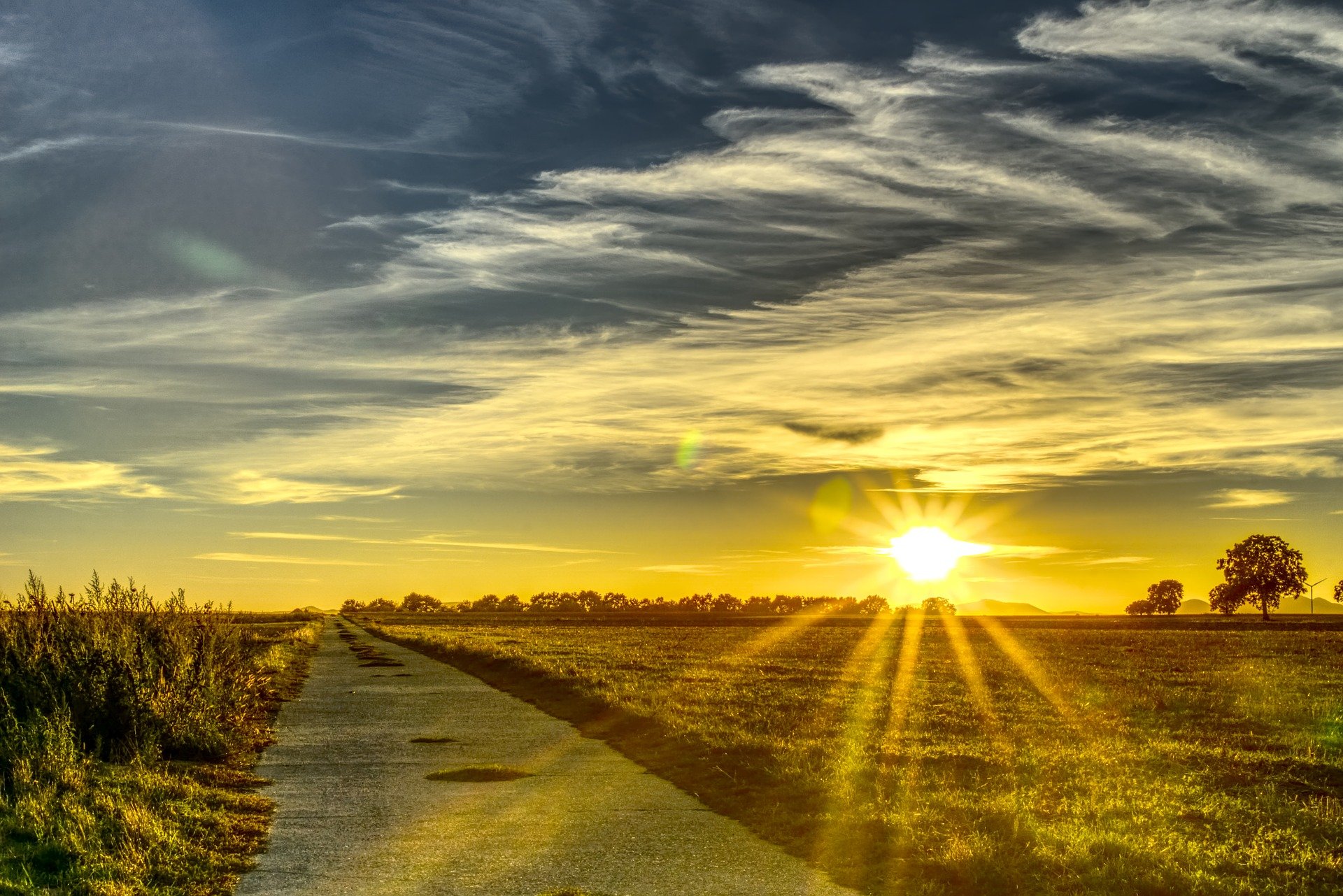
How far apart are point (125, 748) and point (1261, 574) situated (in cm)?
16956

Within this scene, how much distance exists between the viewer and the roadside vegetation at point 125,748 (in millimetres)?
9430

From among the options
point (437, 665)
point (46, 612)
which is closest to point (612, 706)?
point (46, 612)

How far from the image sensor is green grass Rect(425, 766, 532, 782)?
14.2 m

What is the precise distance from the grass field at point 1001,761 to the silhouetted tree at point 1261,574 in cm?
13331

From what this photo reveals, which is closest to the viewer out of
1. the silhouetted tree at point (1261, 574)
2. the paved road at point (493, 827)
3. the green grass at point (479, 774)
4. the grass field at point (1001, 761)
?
the paved road at point (493, 827)

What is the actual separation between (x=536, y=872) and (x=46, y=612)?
1172 cm

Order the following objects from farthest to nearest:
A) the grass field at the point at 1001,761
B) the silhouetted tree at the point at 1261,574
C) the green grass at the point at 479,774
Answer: the silhouetted tree at the point at 1261,574 → the green grass at the point at 479,774 → the grass field at the point at 1001,761

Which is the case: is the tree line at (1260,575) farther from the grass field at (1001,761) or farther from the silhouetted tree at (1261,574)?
the grass field at (1001,761)

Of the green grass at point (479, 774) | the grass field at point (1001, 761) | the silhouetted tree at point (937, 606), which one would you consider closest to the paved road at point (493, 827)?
the green grass at point (479, 774)

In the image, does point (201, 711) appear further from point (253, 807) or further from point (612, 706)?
point (612, 706)

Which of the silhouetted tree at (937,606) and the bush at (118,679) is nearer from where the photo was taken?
Result: the bush at (118,679)

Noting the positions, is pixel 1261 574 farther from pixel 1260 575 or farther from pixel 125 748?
pixel 125 748

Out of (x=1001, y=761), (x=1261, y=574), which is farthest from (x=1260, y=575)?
(x=1001, y=761)

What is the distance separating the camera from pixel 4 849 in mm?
9695
